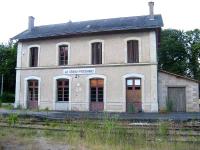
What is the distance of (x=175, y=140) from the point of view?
7379 mm

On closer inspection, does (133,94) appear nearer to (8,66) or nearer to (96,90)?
(96,90)

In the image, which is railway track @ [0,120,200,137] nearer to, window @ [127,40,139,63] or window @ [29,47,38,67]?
window @ [127,40,139,63]

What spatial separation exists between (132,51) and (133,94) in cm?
315

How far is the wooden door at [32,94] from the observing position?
2241 centimetres

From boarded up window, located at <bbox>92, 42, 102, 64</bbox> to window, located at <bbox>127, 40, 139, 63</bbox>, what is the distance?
2196 millimetres

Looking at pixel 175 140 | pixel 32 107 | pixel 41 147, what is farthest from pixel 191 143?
pixel 32 107

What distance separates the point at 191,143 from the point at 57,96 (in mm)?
15662

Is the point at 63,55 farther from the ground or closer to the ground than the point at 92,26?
closer to the ground

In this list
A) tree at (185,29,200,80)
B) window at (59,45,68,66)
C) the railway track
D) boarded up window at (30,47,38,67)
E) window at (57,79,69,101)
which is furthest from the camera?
tree at (185,29,200,80)

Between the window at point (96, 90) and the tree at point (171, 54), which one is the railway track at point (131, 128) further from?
the tree at point (171, 54)

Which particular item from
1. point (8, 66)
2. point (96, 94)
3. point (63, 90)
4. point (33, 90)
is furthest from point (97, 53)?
point (8, 66)

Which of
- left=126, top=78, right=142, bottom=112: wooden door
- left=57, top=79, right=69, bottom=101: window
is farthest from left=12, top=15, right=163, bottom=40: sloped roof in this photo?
left=126, top=78, right=142, bottom=112: wooden door

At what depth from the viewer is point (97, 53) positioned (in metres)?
20.9

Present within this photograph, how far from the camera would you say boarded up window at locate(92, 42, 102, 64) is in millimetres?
20812
